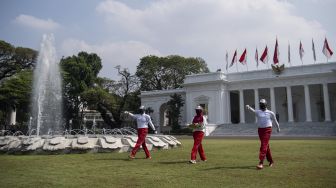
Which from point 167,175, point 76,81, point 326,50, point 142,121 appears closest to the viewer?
point 167,175

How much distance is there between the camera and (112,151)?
1272cm

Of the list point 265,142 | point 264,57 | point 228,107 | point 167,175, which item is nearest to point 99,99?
point 228,107

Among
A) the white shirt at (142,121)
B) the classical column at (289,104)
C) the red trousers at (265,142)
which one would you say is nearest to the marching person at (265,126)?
the red trousers at (265,142)

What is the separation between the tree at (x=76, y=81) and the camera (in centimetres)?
4712

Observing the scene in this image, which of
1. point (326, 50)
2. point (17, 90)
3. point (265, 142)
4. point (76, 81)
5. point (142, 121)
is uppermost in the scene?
point (326, 50)

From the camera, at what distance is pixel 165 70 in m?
59.3

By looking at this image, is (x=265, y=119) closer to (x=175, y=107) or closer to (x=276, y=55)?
(x=276, y=55)

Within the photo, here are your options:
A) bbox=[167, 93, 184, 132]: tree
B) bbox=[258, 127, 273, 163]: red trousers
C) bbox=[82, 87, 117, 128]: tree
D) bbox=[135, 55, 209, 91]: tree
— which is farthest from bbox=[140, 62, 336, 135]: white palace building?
bbox=[258, 127, 273, 163]: red trousers

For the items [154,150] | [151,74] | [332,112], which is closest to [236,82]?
[332,112]

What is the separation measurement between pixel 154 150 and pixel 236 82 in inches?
1314

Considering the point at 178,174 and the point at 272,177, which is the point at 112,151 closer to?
the point at 178,174

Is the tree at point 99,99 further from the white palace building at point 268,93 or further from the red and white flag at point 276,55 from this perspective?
the red and white flag at point 276,55

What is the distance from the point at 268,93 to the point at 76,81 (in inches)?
1127

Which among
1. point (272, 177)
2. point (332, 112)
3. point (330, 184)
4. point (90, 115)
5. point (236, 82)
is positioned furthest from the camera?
point (90, 115)
